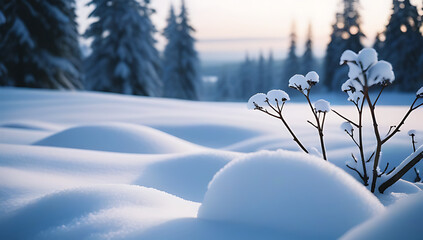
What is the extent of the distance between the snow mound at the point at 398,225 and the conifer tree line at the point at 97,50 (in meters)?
11.4

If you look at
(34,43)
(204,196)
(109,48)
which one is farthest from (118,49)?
(204,196)

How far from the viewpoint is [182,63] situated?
73.1 feet

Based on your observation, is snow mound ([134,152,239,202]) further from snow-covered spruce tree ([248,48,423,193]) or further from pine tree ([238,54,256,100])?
pine tree ([238,54,256,100])

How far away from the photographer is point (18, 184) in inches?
67.2

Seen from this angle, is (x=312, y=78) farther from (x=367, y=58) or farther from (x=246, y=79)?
(x=246, y=79)

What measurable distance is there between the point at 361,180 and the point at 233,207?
117 cm

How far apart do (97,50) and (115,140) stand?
1415 cm

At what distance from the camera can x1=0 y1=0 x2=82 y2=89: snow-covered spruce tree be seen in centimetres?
1151

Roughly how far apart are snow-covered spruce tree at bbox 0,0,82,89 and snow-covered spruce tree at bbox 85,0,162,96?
A: 242cm

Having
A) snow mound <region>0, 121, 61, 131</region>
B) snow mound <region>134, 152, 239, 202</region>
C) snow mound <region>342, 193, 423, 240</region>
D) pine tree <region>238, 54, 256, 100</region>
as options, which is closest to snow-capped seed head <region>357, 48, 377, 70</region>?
snow mound <region>342, 193, 423, 240</region>

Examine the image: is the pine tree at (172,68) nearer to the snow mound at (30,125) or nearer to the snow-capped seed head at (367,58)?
the snow mound at (30,125)

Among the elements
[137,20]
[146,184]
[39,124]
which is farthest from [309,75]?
[137,20]

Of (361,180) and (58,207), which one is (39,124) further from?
(361,180)

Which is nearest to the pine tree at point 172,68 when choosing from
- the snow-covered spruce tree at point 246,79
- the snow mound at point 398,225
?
the snow-covered spruce tree at point 246,79
